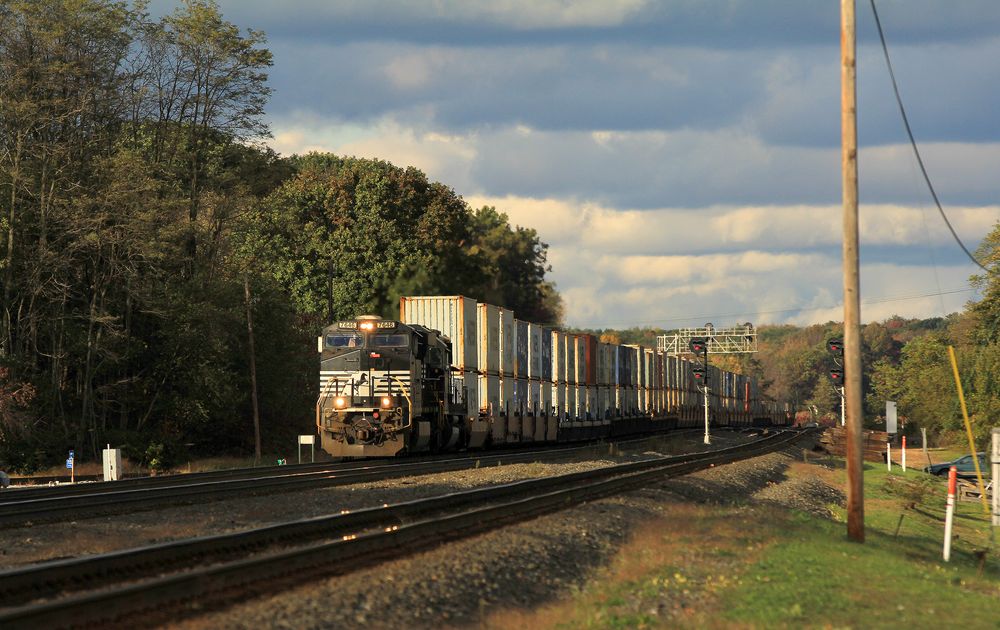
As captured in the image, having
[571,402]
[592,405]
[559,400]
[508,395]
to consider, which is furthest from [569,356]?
[508,395]

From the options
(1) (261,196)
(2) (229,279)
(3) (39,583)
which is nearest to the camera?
(3) (39,583)

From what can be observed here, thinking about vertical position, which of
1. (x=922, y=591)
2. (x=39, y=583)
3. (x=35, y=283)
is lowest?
(x=922, y=591)

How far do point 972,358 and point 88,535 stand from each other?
78053mm

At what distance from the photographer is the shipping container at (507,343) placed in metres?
47.2

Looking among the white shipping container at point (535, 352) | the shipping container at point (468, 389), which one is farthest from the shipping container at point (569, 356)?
the shipping container at point (468, 389)

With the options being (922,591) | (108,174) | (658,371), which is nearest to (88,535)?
(922,591)

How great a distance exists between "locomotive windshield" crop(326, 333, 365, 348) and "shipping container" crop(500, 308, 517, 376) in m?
12.0

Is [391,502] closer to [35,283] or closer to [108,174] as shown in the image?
[35,283]

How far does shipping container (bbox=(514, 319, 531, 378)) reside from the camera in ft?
162

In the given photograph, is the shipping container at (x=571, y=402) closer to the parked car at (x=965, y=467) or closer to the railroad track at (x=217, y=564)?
the parked car at (x=965, y=467)

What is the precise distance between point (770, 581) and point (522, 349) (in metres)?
36.7

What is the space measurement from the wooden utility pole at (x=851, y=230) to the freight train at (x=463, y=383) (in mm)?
18221

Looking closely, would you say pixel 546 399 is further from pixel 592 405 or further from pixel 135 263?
pixel 135 263

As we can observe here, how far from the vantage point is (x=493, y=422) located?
A: 4459cm
